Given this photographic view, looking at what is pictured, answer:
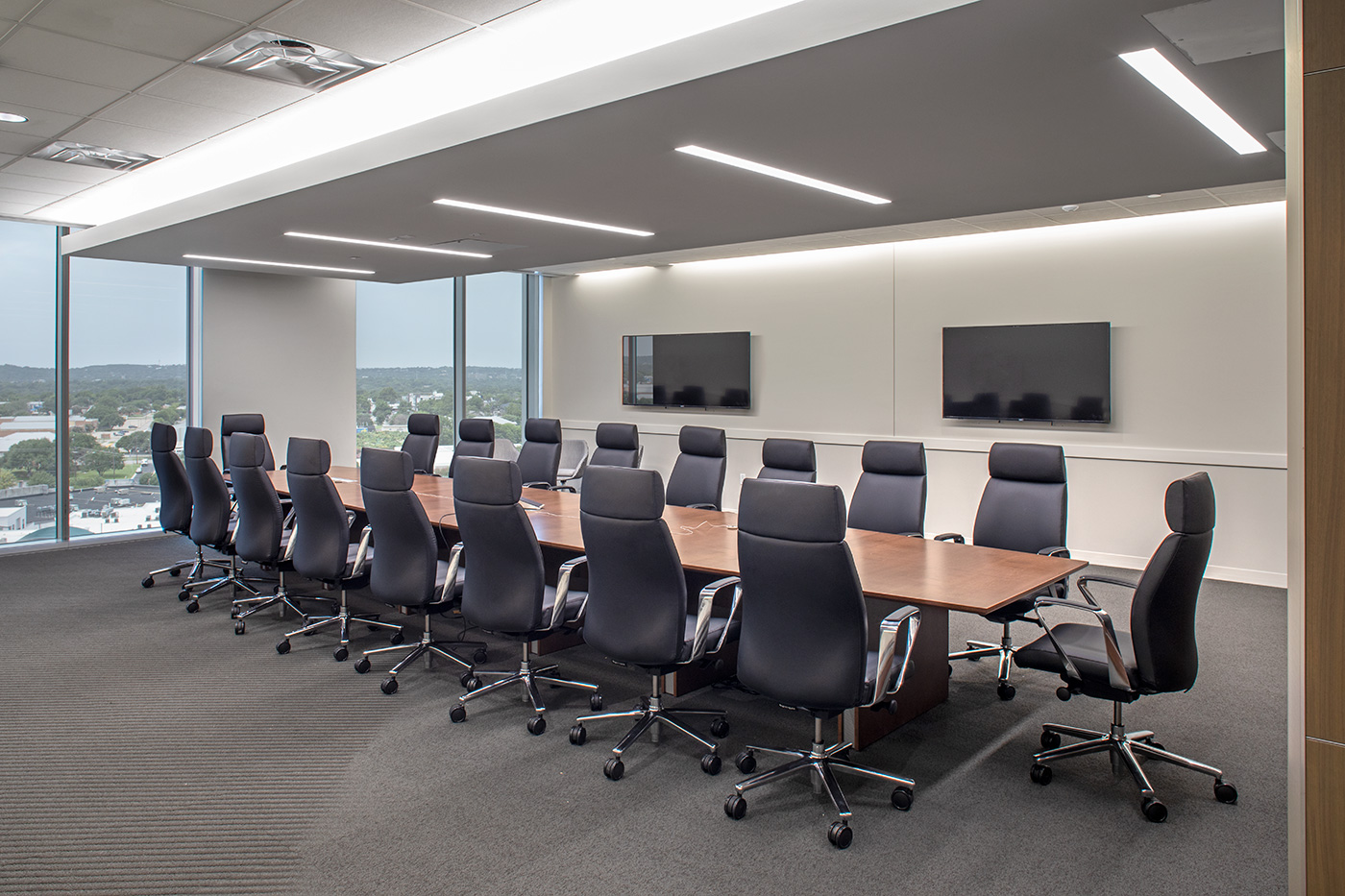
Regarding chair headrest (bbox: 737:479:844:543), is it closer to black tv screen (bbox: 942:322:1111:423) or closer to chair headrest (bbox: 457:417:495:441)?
black tv screen (bbox: 942:322:1111:423)

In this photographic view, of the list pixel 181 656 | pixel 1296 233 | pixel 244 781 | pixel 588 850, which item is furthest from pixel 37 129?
pixel 1296 233

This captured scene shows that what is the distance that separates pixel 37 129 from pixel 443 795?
4.62 m

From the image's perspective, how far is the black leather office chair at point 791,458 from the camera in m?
5.70

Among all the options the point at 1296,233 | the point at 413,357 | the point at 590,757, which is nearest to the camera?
the point at 1296,233

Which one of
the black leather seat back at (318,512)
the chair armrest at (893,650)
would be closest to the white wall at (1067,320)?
the chair armrest at (893,650)

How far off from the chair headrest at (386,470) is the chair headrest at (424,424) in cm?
415

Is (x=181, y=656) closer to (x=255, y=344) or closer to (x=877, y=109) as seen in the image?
(x=877, y=109)

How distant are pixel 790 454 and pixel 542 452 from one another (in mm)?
2951

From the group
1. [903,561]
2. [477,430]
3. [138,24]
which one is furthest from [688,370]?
[138,24]

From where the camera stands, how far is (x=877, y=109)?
329 centimetres

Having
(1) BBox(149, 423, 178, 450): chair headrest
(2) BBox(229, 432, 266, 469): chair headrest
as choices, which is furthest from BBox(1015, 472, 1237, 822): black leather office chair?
(1) BBox(149, 423, 178, 450): chair headrest

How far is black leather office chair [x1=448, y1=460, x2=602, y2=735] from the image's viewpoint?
12.3ft

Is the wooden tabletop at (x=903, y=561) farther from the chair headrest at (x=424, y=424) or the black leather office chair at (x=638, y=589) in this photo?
the chair headrest at (x=424, y=424)

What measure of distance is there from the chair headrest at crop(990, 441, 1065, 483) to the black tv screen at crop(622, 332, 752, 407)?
4.44 m
